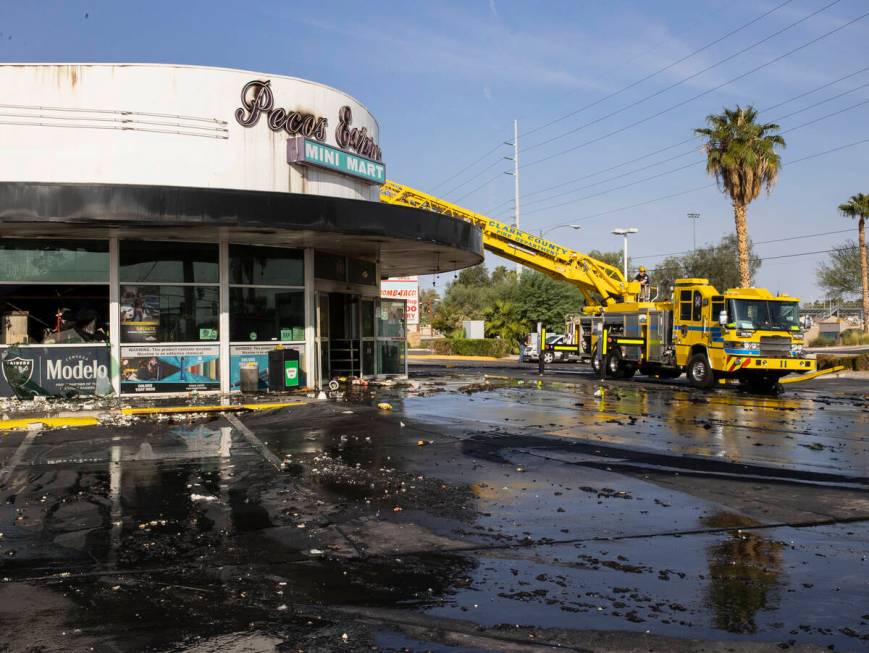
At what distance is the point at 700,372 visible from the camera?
2403 cm

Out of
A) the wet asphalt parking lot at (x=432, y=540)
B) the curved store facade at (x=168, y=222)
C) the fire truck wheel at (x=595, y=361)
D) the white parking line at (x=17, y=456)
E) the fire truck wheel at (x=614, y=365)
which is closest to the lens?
the wet asphalt parking lot at (x=432, y=540)

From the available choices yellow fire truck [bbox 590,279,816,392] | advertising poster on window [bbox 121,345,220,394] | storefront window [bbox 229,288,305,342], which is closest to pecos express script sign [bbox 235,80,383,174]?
storefront window [bbox 229,288,305,342]

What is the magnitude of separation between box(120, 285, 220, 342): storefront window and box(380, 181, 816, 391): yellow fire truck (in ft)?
30.1

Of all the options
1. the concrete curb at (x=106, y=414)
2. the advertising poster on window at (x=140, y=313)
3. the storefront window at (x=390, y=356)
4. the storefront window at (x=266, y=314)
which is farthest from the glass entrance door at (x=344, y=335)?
the concrete curb at (x=106, y=414)

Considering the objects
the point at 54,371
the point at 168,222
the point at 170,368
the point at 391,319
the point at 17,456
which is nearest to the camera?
the point at 17,456

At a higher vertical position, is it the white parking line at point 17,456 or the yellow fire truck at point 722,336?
the yellow fire truck at point 722,336

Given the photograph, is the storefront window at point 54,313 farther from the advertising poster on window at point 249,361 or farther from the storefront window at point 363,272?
the storefront window at point 363,272

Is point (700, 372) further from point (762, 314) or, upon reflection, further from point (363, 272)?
point (363, 272)

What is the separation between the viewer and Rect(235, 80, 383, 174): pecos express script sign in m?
18.8

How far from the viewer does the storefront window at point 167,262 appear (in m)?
18.5

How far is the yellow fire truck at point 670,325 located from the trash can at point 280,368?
8128mm

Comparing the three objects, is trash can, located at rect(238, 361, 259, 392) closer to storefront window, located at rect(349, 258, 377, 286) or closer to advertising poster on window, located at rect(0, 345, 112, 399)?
advertising poster on window, located at rect(0, 345, 112, 399)

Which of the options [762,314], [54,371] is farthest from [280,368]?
[762,314]

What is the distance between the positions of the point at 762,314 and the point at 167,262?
15889 mm
